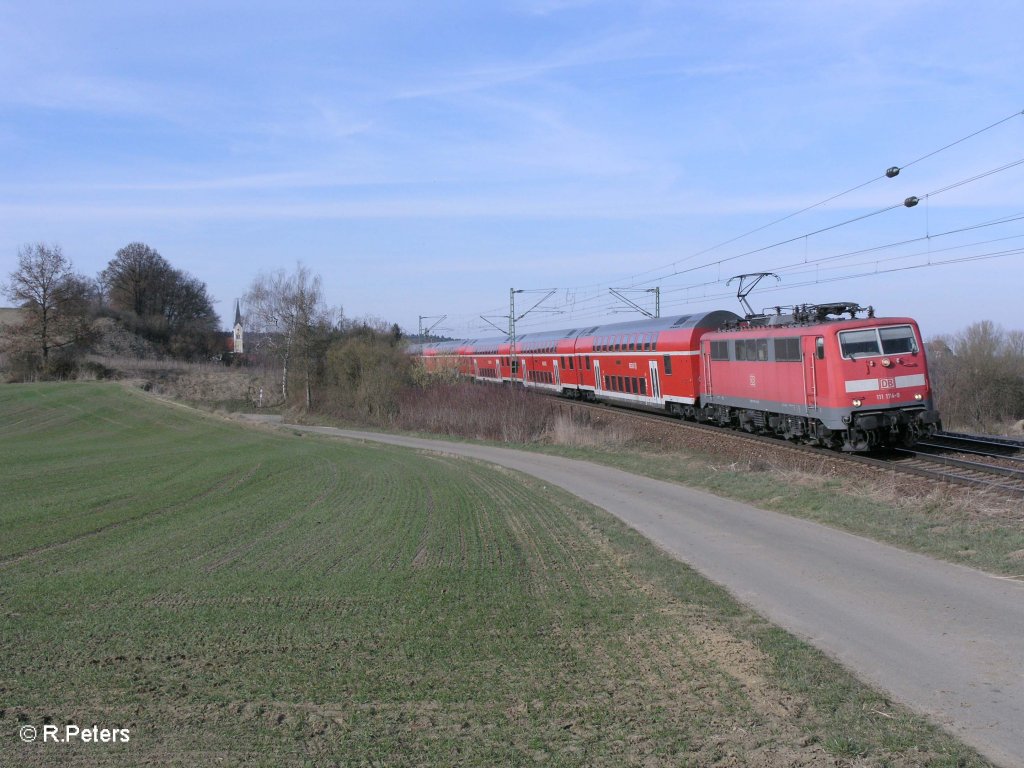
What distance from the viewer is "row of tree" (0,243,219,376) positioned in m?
73.5

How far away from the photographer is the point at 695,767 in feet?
16.6

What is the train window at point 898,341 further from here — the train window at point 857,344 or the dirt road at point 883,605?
the dirt road at point 883,605

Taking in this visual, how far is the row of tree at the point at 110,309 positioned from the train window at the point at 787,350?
6887cm

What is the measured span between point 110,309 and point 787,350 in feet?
269

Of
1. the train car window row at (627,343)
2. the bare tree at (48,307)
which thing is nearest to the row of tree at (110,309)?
the bare tree at (48,307)

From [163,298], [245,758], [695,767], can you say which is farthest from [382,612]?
[163,298]

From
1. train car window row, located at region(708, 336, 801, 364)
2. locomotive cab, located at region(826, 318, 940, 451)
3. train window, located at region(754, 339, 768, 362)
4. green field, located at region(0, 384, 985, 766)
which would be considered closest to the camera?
green field, located at region(0, 384, 985, 766)

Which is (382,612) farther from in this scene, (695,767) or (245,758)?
(695,767)

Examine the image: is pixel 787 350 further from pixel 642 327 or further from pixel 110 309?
pixel 110 309

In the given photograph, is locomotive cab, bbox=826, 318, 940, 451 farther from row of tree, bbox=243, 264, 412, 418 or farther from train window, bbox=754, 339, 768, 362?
row of tree, bbox=243, 264, 412, 418

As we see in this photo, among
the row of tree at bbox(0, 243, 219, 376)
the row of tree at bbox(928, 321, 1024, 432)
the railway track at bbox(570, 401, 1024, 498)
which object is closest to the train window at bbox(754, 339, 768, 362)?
the railway track at bbox(570, 401, 1024, 498)

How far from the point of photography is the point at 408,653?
24.0 feet

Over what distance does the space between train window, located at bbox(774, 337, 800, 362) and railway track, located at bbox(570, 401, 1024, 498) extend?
2.41 metres

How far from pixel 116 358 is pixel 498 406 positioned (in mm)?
55828
